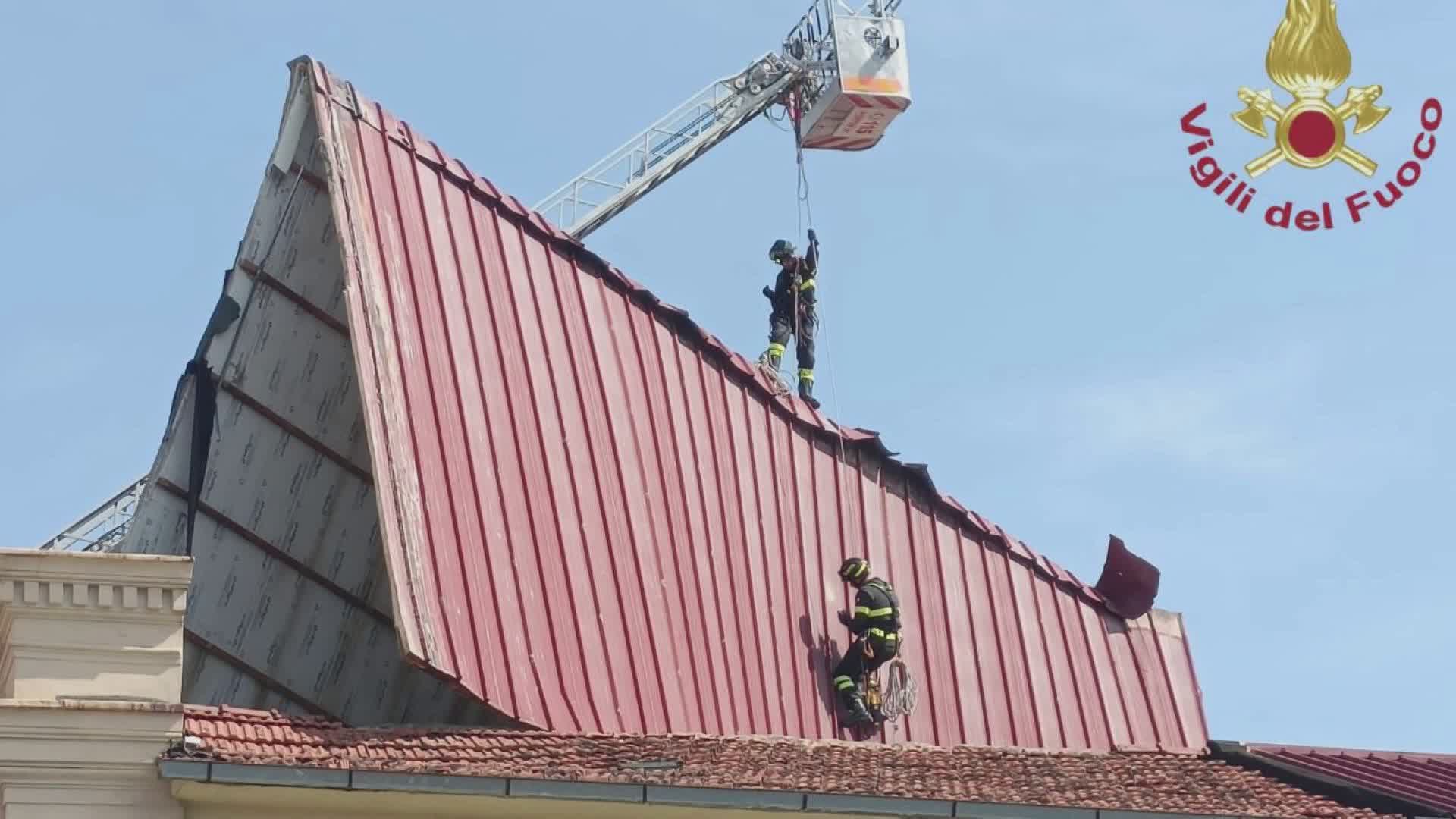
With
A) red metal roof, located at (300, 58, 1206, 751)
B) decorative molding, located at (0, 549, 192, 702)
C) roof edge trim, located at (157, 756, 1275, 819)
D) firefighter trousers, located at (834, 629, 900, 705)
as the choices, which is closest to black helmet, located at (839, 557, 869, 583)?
red metal roof, located at (300, 58, 1206, 751)

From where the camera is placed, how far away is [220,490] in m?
23.1

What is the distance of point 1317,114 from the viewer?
2414cm

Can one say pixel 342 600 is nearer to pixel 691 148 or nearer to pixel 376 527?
pixel 376 527

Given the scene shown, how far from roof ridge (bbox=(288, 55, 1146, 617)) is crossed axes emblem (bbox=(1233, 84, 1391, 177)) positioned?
4724mm

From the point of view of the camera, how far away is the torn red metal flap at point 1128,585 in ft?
87.4

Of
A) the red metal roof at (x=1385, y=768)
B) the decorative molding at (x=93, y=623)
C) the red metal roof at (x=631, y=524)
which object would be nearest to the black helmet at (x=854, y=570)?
the red metal roof at (x=631, y=524)

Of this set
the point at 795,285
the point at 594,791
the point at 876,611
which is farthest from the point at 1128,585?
the point at 594,791

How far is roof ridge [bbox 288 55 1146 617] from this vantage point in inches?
898

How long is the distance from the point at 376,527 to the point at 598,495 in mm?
1953

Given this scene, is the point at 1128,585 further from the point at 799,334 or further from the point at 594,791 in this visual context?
the point at 594,791

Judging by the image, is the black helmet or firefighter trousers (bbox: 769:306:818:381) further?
firefighter trousers (bbox: 769:306:818:381)

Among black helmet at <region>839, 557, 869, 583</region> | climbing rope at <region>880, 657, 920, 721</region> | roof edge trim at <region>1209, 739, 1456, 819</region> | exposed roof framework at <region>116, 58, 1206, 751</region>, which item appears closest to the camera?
roof edge trim at <region>1209, 739, 1456, 819</region>

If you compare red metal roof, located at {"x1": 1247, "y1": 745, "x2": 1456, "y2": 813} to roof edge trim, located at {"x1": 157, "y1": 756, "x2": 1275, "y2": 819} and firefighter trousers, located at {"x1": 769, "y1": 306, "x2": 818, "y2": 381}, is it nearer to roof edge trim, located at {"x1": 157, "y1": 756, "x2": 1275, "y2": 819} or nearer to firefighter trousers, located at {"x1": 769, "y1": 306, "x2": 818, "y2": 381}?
roof edge trim, located at {"x1": 157, "y1": 756, "x2": 1275, "y2": 819}

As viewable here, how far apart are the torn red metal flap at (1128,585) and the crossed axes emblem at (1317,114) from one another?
4.96 metres
